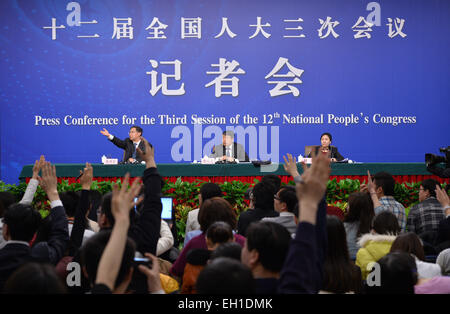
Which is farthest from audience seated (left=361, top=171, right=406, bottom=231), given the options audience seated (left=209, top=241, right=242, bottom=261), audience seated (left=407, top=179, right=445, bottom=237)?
audience seated (left=209, top=241, right=242, bottom=261)

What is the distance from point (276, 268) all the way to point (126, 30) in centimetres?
745

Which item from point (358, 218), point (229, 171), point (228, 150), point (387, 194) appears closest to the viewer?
point (358, 218)

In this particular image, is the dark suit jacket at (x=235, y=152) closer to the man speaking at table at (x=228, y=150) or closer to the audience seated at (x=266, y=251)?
the man speaking at table at (x=228, y=150)

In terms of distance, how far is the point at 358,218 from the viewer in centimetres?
294

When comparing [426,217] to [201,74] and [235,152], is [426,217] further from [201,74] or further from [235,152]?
[201,74]

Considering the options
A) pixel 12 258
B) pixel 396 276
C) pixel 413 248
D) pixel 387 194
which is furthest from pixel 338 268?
pixel 387 194

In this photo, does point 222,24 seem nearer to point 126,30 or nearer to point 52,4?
point 126,30

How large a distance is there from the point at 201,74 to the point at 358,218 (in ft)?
18.8

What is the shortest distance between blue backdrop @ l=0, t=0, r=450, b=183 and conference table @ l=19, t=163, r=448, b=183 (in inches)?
95.1

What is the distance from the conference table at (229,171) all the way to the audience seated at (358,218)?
269 cm

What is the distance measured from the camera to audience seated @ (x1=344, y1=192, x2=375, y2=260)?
289 cm

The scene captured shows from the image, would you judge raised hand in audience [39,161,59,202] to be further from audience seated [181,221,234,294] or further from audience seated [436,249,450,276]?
audience seated [436,249,450,276]

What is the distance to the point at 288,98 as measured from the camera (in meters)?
8.27

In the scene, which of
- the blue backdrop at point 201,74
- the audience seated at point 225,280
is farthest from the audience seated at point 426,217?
the blue backdrop at point 201,74
